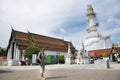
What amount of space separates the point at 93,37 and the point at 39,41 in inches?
879

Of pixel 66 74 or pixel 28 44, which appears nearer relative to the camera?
pixel 66 74

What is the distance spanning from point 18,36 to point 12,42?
2.61 meters

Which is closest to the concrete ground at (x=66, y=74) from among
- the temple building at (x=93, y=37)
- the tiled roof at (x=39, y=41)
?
the tiled roof at (x=39, y=41)

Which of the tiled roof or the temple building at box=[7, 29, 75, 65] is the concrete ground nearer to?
the temple building at box=[7, 29, 75, 65]

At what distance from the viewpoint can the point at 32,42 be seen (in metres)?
60.3

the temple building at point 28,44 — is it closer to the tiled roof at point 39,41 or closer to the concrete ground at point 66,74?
the tiled roof at point 39,41

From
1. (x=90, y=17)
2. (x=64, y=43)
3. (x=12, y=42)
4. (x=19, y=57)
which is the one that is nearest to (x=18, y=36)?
(x=12, y=42)

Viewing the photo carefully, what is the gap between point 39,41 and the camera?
6281 centimetres

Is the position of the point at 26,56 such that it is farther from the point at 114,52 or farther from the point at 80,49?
the point at 114,52

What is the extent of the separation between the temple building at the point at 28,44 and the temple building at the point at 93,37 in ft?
32.1

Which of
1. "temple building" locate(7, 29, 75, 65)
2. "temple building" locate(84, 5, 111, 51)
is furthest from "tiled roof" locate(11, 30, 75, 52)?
"temple building" locate(84, 5, 111, 51)

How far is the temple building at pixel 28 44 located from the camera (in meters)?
54.3

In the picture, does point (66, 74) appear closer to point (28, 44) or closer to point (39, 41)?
point (28, 44)

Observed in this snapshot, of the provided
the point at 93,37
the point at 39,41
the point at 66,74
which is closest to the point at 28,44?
the point at 39,41
